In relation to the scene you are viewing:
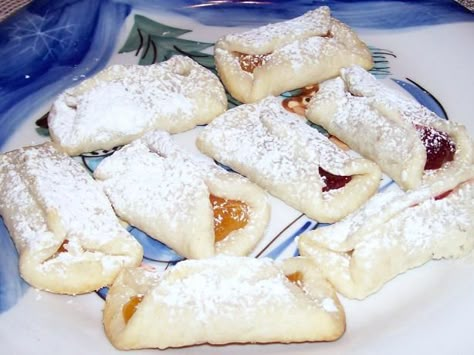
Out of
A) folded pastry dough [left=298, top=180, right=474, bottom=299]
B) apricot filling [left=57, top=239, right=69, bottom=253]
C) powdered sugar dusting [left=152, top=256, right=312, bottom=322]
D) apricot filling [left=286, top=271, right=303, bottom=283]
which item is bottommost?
apricot filling [left=57, top=239, right=69, bottom=253]

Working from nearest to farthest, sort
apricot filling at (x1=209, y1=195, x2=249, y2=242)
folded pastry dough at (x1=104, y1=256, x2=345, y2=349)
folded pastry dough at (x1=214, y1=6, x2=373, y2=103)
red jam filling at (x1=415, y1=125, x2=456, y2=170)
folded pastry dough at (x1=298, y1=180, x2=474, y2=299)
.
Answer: folded pastry dough at (x1=104, y1=256, x2=345, y2=349) → folded pastry dough at (x1=298, y1=180, x2=474, y2=299) → apricot filling at (x1=209, y1=195, x2=249, y2=242) → red jam filling at (x1=415, y1=125, x2=456, y2=170) → folded pastry dough at (x1=214, y1=6, x2=373, y2=103)

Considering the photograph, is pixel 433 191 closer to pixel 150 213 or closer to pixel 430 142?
pixel 430 142

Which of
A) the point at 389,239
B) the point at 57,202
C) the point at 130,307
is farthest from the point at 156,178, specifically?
the point at 389,239

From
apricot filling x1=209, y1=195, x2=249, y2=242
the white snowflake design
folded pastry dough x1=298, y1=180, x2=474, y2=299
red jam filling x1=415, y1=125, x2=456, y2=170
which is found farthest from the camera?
the white snowflake design

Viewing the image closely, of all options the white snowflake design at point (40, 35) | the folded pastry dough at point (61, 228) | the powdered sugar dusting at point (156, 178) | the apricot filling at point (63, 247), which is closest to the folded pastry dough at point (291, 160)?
the powdered sugar dusting at point (156, 178)

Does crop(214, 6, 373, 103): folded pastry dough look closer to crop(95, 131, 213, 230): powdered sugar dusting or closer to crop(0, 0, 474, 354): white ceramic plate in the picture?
crop(0, 0, 474, 354): white ceramic plate

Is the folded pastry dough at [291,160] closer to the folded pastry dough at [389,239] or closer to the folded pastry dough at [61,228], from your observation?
the folded pastry dough at [389,239]

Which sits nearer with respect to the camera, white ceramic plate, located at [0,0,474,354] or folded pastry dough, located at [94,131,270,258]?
white ceramic plate, located at [0,0,474,354]

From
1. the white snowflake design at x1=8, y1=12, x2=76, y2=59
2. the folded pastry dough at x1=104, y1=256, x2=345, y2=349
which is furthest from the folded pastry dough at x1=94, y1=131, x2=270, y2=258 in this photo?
the white snowflake design at x1=8, y1=12, x2=76, y2=59
